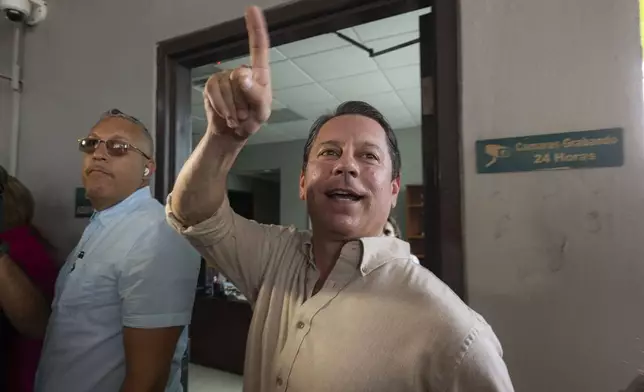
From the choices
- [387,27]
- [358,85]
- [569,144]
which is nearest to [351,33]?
[387,27]

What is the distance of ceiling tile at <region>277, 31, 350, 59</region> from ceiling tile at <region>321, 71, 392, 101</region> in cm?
54

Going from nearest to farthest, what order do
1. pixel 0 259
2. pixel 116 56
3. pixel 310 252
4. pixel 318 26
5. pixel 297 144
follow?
pixel 310 252, pixel 0 259, pixel 318 26, pixel 116 56, pixel 297 144

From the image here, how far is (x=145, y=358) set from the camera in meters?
Result: 1.04

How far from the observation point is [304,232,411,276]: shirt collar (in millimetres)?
761

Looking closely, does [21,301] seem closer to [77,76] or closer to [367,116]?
[77,76]

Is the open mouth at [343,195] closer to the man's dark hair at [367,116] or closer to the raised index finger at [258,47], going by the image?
the man's dark hair at [367,116]

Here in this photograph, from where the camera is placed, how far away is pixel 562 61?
1.02 meters

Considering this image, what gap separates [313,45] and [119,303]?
1.87 metres

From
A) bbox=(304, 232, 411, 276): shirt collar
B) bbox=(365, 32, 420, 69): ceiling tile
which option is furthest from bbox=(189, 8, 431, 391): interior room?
bbox=(304, 232, 411, 276): shirt collar

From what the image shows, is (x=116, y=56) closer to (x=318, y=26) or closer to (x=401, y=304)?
(x=318, y=26)

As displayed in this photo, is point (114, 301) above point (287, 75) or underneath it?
underneath

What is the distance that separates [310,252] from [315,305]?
0.44 feet

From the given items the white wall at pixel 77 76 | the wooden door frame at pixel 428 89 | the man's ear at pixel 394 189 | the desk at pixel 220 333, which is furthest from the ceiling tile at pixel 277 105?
the man's ear at pixel 394 189

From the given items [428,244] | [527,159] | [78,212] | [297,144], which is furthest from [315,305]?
[297,144]
